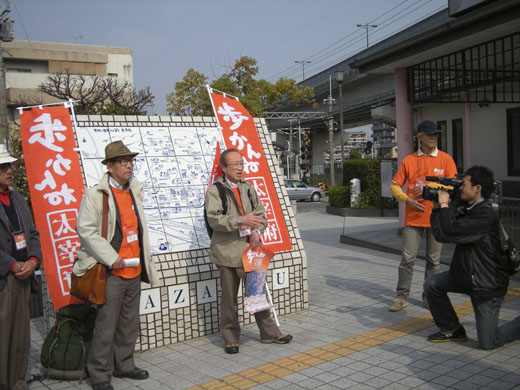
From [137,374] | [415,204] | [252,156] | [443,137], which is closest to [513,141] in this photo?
[443,137]

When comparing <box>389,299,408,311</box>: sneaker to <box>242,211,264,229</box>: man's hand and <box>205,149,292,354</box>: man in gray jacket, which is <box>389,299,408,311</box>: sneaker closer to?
<box>205,149,292,354</box>: man in gray jacket

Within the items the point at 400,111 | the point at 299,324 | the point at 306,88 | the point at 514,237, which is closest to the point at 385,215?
the point at 400,111

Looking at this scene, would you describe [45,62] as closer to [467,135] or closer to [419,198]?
[467,135]

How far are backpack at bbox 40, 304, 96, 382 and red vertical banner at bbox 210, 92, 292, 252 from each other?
7.18ft

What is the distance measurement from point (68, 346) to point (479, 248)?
11.1 ft

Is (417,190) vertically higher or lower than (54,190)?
lower

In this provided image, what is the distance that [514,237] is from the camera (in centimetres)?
697

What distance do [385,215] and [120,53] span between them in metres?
45.9

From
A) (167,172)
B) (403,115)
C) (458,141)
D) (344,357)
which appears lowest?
(344,357)

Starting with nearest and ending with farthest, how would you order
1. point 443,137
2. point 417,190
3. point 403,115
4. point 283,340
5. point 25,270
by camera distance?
point 25,270, point 283,340, point 417,190, point 403,115, point 443,137

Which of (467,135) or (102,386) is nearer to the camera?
(102,386)

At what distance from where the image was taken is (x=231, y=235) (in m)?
4.55

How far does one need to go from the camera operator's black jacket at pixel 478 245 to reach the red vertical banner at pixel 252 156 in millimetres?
1895

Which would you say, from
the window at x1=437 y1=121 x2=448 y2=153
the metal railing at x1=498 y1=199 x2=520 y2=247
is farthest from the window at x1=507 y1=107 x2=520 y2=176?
the metal railing at x1=498 y1=199 x2=520 y2=247
